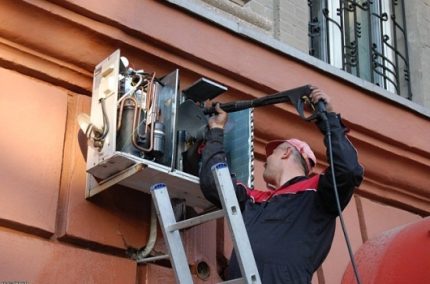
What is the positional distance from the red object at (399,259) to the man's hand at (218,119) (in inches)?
39.4

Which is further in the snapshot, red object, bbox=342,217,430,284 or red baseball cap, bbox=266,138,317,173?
red baseball cap, bbox=266,138,317,173

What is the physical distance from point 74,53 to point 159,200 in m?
0.98

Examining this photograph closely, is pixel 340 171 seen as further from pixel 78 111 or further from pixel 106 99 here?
pixel 78 111

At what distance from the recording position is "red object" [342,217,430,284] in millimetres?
4637

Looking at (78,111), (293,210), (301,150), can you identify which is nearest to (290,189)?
(293,210)

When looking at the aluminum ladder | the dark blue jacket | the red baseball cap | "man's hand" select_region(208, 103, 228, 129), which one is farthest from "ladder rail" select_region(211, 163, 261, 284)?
the red baseball cap

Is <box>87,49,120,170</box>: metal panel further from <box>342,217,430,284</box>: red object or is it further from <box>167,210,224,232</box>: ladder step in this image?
<box>342,217,430,284</box>: red object

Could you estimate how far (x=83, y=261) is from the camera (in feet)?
14.8

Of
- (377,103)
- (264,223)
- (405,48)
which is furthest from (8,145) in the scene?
(405,48)

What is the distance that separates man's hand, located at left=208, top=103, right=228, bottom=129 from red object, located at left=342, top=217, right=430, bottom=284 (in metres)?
1.00

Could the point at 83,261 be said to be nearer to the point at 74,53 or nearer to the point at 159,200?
the point at 159,200

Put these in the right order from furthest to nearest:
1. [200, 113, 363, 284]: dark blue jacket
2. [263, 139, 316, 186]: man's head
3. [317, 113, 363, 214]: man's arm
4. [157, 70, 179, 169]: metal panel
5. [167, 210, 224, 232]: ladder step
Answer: [263, 139, 316, 186]: man's head, [157, 70, 179, 169]: metal panel, [317, 113, 363, 214]: man's arm, [200, 113, 363, 284]: dark blue jacket, [167, 210, 224, 232]: ladder step

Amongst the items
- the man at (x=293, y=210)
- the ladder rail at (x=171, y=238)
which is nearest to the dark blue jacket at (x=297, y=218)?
the man at (x=293, y=210)

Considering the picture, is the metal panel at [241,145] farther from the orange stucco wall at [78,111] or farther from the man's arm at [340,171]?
the man's arm at [340,171]
